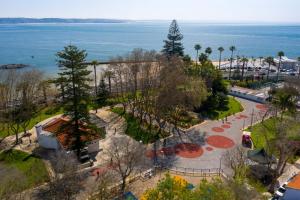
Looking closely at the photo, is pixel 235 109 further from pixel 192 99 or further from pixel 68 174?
pixel 68 174

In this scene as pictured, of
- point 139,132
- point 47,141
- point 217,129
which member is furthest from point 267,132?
point 47,141

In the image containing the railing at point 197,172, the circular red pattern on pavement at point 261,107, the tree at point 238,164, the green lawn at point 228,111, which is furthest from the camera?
the circular red pattern on pavement at point 261,107

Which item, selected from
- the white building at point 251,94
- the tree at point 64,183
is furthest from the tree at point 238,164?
the white building at point 251,94

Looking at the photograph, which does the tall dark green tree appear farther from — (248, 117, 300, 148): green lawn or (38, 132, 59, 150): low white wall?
(248, 117, 300, 148): green lawn

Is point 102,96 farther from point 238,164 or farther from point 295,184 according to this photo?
point 295,184

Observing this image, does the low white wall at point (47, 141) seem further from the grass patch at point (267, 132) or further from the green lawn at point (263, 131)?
the green lawn at point (263, 131)

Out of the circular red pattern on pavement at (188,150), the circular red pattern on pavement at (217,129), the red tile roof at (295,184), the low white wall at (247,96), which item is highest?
the low white wall at (247,96)
